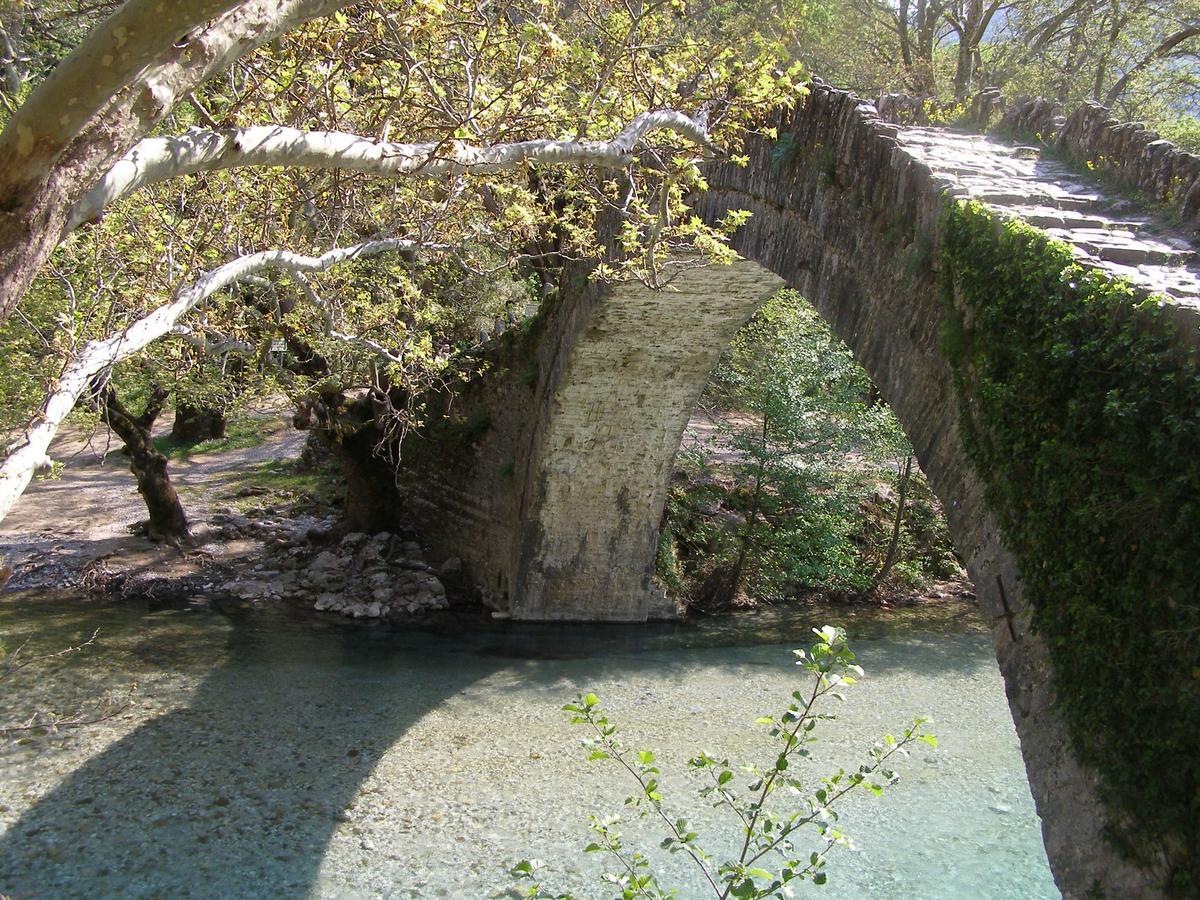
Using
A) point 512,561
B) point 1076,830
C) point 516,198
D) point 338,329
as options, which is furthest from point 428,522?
point 1076,830

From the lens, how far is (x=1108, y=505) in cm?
359

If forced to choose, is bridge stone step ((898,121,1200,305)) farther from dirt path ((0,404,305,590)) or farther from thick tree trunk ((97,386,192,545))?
thick tree trunk ((97,386,192,545))

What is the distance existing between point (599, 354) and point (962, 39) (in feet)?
25.6

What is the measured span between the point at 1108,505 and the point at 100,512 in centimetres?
1408

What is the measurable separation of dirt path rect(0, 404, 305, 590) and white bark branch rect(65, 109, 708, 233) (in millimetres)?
7785

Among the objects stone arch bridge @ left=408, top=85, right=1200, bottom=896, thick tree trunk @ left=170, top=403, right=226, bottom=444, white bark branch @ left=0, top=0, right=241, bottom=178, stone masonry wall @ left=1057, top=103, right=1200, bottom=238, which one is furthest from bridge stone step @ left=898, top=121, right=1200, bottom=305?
thick tree trunk @ left=170, top=403, right=226, bottom=444

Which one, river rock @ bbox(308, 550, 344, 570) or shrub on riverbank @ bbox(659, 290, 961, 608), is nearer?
shrub on riverbank @ bbox(659, 290, 961, 608)

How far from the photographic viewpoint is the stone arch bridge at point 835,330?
4.18 meters

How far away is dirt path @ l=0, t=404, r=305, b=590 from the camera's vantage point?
1291 cm

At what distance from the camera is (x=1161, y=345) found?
3.48 metres

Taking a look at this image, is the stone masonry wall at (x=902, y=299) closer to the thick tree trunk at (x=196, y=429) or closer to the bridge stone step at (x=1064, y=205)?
the bridge stone step at (x=1064, y=205)

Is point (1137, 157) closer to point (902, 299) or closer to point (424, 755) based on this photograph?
point (902, 299)

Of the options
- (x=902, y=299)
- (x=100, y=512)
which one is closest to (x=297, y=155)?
(x=902, y=299)

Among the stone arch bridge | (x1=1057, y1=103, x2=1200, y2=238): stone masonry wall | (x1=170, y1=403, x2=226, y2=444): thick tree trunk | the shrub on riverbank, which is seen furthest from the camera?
(x1=170, y1=403, x2=226, y2=444): thick tree trunk
